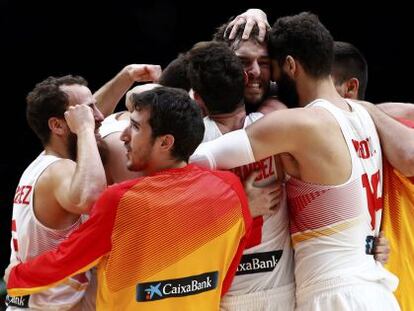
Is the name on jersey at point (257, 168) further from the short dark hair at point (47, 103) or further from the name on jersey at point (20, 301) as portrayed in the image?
the name on jersey at point (20, 301)

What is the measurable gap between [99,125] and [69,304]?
853 mm

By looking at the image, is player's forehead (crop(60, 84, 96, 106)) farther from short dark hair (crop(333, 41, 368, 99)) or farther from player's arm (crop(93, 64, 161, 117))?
short dark hair (crop(333, 41, 368, 99))

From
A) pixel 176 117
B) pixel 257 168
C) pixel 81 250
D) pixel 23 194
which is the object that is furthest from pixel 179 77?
pixel 81 250

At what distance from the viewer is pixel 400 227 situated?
3.42m

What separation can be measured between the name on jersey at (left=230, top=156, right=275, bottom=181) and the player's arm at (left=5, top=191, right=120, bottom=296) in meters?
0.68

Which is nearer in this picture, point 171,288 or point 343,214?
point 171,288

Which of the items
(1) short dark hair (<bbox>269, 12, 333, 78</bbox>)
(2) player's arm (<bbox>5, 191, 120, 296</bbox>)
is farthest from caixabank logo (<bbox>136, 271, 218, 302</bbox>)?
(1) short dark hair (<bbox>269, 12, 333, 78</bbox>)

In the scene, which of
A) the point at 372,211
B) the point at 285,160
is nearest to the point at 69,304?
the point at 285,160

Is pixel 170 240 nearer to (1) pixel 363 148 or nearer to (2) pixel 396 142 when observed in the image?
(1) pixel 363 148

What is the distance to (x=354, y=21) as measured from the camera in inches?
314

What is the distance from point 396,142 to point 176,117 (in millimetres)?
1077

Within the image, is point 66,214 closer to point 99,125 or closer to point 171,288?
point 99,125

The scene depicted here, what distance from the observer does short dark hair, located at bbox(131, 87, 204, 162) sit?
2.82m

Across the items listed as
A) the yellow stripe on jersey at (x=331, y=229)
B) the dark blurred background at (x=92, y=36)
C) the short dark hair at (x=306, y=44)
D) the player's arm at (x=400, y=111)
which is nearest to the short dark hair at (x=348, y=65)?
the player's arm at (x=400, y=111)
